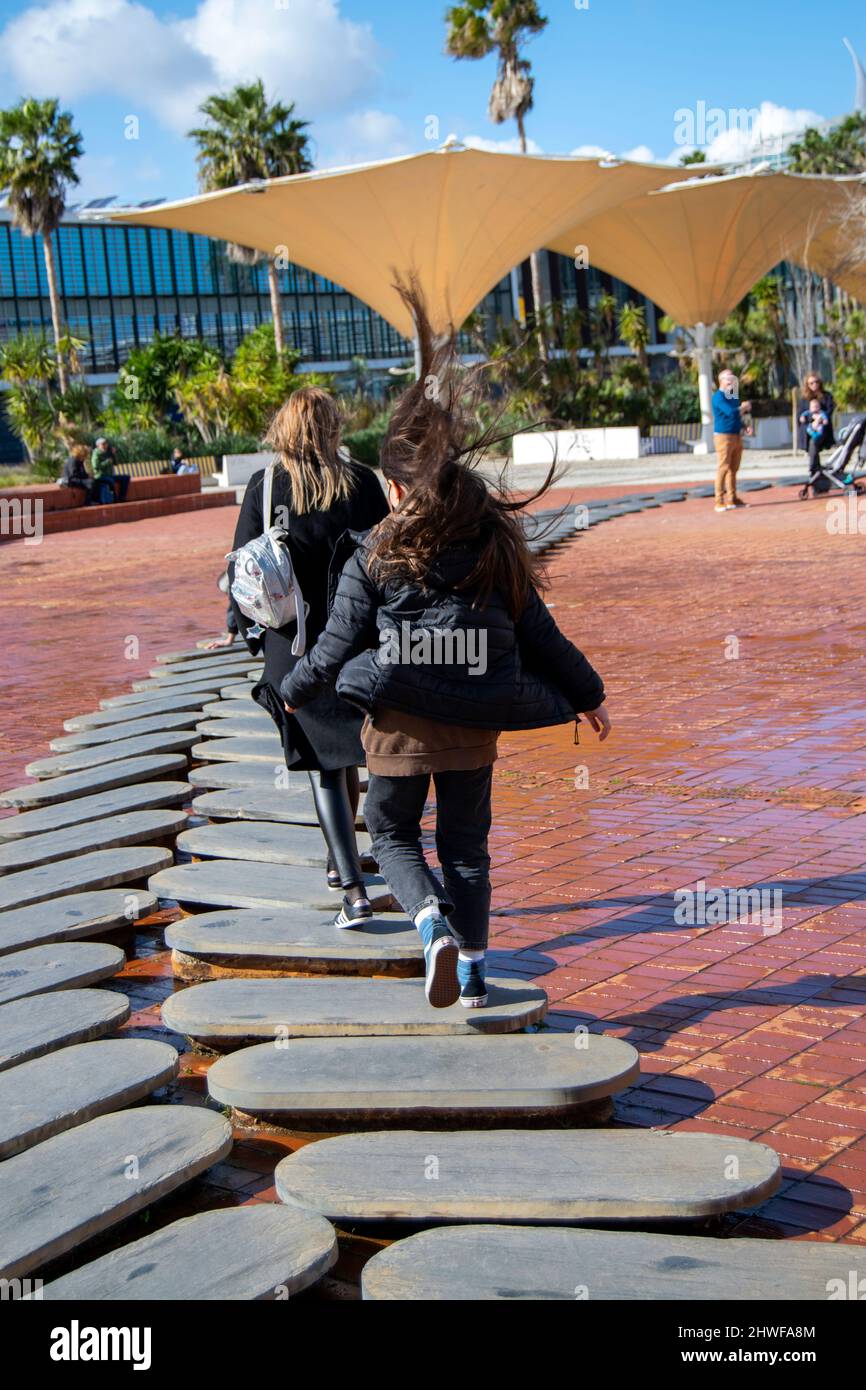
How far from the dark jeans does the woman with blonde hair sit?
616 millimetres

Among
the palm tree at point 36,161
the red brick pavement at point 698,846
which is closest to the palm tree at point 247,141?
the palm tree at point 36,161

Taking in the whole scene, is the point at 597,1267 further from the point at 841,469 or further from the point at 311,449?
the point at 841,469

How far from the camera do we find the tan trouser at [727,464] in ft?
58.8

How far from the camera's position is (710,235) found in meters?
38.3

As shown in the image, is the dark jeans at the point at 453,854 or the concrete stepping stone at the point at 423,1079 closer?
the concrete stepping stone at the point at 423,1079

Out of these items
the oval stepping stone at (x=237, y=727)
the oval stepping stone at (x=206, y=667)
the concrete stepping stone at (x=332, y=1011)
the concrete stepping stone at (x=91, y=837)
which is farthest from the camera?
the oval stepping stone at (x=206, y=667)

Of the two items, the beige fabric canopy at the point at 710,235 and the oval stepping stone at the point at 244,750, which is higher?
the beige fabric canopy at the point at 710,235

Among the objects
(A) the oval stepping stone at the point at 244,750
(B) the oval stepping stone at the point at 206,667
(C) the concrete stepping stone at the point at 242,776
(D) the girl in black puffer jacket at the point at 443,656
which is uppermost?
(D) the girl in black puffer jacket at the point at 443,656

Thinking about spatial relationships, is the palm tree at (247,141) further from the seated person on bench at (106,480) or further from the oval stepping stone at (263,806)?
the oval stepping stone at (263,806)

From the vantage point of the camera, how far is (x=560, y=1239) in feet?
8.79

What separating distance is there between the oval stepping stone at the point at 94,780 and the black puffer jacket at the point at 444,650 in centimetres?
321

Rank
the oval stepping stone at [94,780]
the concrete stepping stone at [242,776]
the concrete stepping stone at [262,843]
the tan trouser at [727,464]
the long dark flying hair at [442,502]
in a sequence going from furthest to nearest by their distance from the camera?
the tan trouser at [727,464], the oval stepping stone at [94,780], the concrete stepping stone at [242,776], the concrete stepping stone at [262,843], the long dark flying hair at [442,502]
